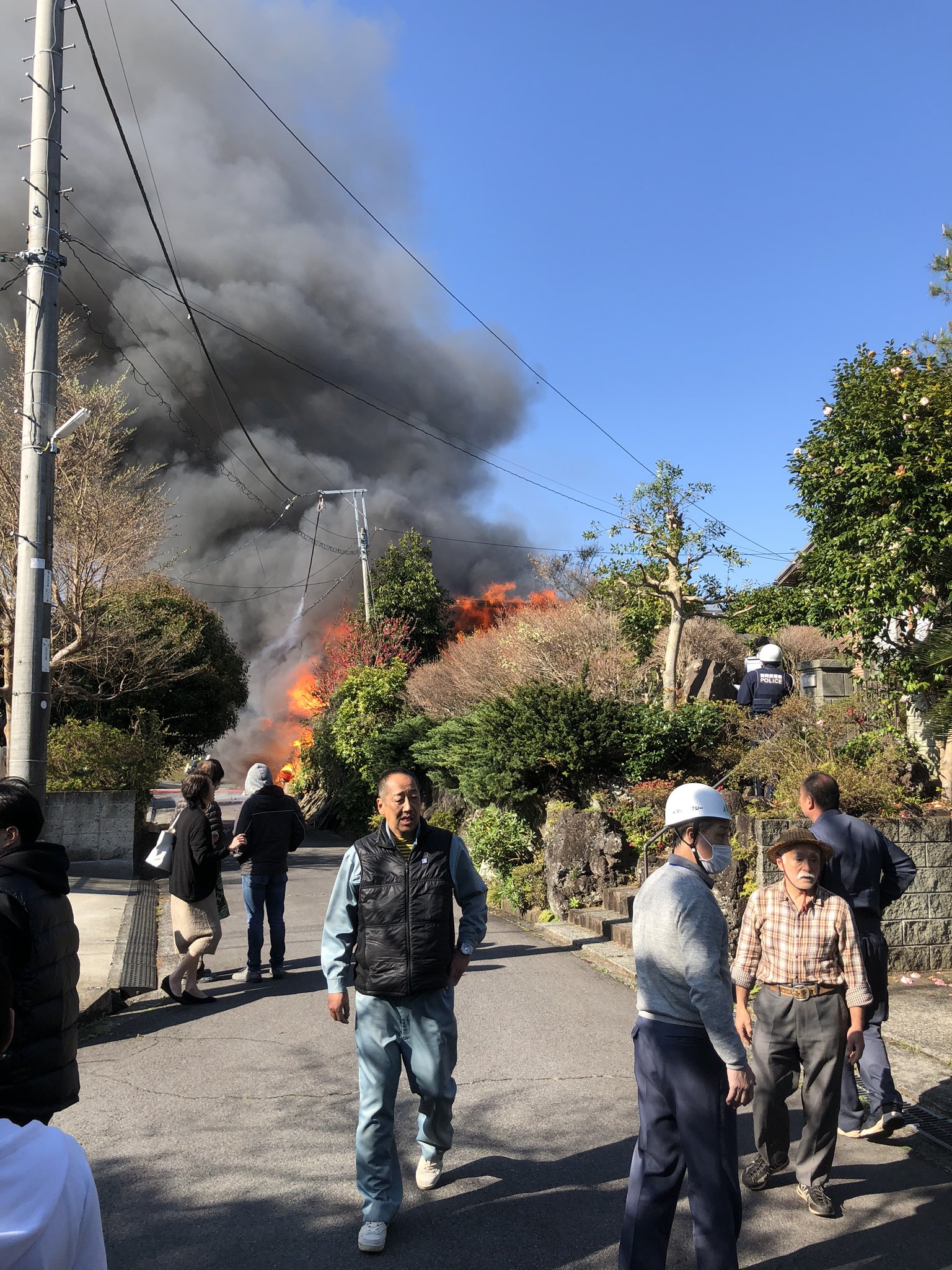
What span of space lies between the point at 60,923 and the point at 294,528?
33.6 m

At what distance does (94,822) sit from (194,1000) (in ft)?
24.4

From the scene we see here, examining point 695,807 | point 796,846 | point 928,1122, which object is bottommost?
point 928,1122

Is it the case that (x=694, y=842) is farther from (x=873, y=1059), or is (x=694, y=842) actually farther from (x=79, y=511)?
(x=79, y=511)

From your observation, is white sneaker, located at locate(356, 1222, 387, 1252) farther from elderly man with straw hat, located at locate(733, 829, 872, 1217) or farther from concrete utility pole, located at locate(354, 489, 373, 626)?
concrete utility pole, located at locate(354, 489, 373, 626)

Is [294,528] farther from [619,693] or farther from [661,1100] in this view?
[661,1100]

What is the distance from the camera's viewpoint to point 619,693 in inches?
519

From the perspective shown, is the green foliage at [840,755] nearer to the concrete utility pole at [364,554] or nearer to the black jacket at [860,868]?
the black jacket at [860,868]

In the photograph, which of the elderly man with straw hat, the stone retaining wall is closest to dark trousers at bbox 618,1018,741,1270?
the elderly man with straw hat

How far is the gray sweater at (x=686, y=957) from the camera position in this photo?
2898 mm

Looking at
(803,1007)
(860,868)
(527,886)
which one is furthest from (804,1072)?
(527,886)

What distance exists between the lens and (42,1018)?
9.12ft

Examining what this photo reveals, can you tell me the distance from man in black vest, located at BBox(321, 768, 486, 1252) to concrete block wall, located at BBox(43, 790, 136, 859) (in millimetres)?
10654

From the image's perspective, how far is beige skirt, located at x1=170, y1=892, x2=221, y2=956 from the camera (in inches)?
268

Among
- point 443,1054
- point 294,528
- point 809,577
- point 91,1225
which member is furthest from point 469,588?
point 91,1225
